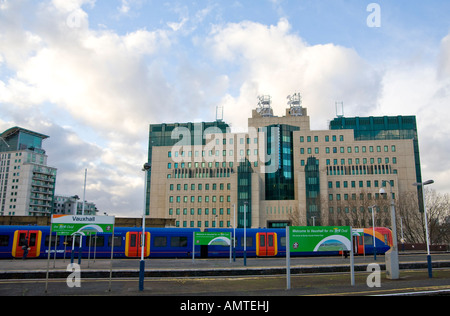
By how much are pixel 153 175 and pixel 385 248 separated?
78.2 meters

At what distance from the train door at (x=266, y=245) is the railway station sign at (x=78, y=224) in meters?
25.5

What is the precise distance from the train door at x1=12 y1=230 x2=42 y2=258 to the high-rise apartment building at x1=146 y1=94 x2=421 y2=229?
6206 centimetres

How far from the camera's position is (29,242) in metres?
36.3

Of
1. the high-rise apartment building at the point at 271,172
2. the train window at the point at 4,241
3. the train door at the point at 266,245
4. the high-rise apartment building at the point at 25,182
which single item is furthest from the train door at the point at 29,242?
the high-rise apartment building at the point at 25,182

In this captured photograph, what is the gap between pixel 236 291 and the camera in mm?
15383

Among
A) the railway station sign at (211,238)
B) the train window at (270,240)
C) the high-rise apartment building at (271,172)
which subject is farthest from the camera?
the high-rise apartment building at (271,172)

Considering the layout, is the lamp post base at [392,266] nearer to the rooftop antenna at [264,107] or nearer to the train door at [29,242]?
the train door at [29,242]

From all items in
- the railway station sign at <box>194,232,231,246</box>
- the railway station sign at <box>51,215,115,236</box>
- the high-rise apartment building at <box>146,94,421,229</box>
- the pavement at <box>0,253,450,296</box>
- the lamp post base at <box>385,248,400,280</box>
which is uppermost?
the high-rise apartment building at <box>146,94,421,229</box>

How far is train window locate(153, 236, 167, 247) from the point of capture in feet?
128

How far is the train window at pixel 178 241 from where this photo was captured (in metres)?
39.5

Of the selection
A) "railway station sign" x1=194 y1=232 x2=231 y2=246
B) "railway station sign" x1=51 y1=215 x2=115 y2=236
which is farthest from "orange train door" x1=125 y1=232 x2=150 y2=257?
"railway station sign" x1=51 y1=215 x2=115 y2=236

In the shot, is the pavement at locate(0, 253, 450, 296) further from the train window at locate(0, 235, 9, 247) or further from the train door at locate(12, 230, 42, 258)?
the train window at locate(0, 235, 9, 247)
